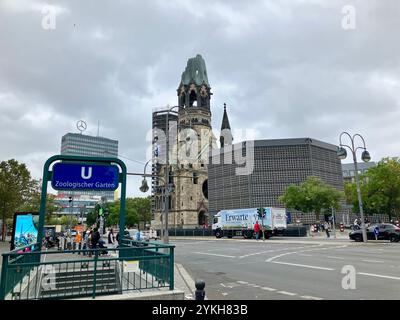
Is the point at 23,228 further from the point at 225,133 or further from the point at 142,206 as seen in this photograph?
the point at 142,206

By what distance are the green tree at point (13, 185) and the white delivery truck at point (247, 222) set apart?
26.6 meters

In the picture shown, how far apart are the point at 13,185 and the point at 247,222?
3020 cm

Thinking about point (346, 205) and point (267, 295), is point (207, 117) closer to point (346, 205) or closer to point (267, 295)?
point (346, 205)

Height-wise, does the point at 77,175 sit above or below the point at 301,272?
above

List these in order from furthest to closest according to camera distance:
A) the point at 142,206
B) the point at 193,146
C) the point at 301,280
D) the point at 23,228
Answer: the point at 142,206, the point at 193,146, the point at 23,228, the point at 301,280

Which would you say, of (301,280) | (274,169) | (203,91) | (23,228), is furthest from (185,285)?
(203,91)

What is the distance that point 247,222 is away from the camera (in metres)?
42.6

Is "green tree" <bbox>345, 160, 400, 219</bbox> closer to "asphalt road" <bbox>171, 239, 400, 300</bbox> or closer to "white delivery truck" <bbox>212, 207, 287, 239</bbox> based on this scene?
"white delivery truck" <bbox>212, 207, 287, 239</bbox>

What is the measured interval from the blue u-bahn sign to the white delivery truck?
30.6 m

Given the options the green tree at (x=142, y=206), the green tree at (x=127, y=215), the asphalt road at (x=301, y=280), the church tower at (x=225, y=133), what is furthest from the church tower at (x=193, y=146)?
the asphalt road at (x=301, y=280)

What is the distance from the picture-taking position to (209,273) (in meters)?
13.8
